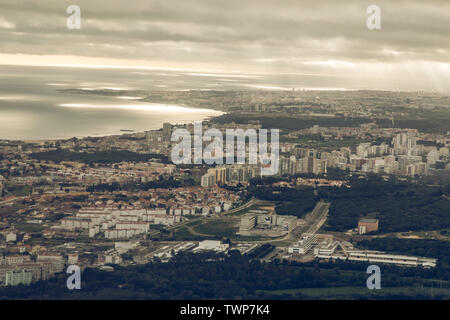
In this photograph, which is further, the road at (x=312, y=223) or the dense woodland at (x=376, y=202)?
the dense woodland at (x=376, y=202)

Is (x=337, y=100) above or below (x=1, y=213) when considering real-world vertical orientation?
above

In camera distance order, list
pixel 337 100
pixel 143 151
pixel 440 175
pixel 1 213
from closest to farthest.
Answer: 1. pixel 1 213
2. pixel 440 175
3. pixel 143 151
4. pixel 337 100

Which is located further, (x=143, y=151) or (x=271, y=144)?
(x=271, y=144)

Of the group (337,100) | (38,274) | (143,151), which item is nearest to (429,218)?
(38,274)

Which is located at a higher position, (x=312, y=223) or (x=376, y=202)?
(x=376, y=202)

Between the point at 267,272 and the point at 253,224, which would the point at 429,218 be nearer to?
the point at 253,224

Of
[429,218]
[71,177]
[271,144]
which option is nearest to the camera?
[429,218]

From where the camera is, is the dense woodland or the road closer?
the road

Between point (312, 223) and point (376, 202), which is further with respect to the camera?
point (376, 202)

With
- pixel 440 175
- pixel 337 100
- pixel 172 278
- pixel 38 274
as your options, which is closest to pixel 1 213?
pixel 38 274

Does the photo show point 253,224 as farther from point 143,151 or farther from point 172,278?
point 143,151
